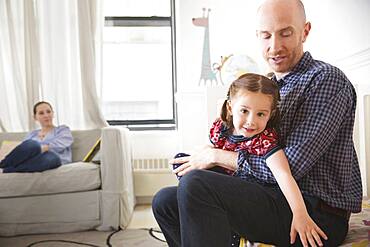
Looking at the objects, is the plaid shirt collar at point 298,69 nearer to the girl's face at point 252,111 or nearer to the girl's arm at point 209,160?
the girl's face at point 252,111

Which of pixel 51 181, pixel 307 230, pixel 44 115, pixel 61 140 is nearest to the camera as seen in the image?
pixel 307 230

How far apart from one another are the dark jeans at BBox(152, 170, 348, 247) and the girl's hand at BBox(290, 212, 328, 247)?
51 mm

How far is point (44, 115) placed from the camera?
3336 mm

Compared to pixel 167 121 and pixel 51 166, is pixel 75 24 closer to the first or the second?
pixel 167 121

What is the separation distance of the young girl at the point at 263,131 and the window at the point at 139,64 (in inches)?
115

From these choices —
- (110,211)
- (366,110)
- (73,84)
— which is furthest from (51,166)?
(366,110)

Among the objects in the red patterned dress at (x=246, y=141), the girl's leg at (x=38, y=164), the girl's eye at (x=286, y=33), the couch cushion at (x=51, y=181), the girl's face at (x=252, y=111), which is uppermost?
the girl's eye at (x=286, y=33)

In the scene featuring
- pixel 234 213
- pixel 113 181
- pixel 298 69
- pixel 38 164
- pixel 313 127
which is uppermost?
pixel 298 69

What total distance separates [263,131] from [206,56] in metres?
2.66

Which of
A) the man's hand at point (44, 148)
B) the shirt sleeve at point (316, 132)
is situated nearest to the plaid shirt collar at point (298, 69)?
the shirt sleeve at point (316, 132)

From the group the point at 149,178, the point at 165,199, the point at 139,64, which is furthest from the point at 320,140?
the point at 139,64

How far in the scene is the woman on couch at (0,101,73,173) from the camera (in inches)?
113

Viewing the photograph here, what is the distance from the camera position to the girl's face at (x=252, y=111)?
1.16m

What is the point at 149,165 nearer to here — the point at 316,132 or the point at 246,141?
the point at 246,141
